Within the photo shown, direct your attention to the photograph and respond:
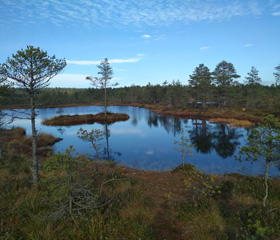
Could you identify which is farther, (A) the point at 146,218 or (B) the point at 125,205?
A: (B) the point at 125,205

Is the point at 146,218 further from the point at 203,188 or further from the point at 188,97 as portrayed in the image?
the point at 188,97

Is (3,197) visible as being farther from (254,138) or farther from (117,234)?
(254,138)

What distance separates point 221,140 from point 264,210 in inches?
824

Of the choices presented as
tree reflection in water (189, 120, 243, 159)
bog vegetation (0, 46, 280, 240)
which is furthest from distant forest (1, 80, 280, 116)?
tree reflection in water (189, 120, 243, 159)

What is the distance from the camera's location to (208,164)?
1600 centimetres

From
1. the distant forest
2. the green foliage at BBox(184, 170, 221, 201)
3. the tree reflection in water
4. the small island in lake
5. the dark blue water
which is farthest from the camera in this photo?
the small island in lake

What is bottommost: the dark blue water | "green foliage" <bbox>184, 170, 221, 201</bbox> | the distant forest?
the dark blue water

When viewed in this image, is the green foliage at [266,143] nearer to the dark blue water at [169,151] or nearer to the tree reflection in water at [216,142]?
the dark blue water at [169,151]

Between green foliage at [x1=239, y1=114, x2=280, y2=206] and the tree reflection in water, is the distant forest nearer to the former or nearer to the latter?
green foliage at [x1=239, y1=114, x2=280, y2=206]

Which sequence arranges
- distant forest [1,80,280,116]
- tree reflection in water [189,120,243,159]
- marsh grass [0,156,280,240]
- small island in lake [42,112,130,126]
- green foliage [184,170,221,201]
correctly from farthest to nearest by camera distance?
1. small island in lake [42,112,130,126]
2. tree reflection in water [189,120,243,159]
3. distant forest [1,80,280,116]
4. green foliage [184,170,221,201]
5. marsh grass [0,156,280,240]

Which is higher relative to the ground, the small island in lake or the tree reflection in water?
the small island in lake

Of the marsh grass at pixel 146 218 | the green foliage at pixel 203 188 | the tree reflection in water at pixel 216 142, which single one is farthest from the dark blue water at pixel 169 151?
the marsh grass at pixel 146 218

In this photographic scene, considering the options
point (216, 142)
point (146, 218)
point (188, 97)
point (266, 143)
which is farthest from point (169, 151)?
point (188, 97)

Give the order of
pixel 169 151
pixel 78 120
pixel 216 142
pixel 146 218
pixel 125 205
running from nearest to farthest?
pixel 146 218, pixel 125 205, pixel 169 151, pixel 216 142, pixel 78 120
